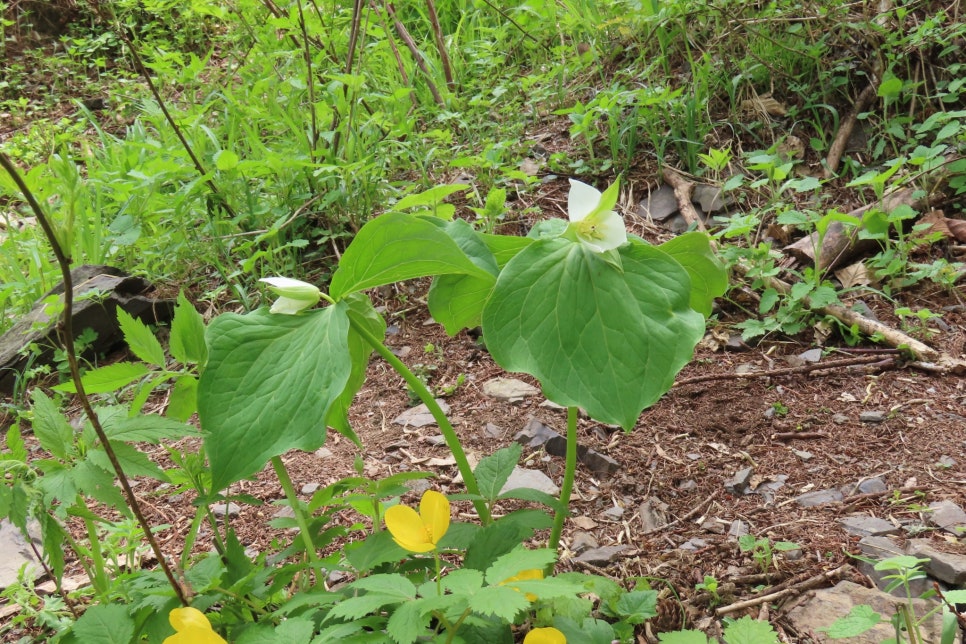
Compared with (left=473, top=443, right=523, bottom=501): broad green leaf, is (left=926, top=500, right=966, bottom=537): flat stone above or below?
below

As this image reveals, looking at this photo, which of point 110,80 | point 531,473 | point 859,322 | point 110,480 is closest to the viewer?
point 110,480

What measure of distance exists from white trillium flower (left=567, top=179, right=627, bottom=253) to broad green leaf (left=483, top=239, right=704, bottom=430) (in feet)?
0.11

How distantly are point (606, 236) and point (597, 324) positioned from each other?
0.46 feet

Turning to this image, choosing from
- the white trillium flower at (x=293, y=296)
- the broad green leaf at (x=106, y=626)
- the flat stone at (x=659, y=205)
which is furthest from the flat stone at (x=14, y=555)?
the flat stone at (x=659, y=205)

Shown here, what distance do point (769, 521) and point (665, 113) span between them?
2.11m

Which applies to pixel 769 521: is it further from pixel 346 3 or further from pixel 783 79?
pixel 346 3

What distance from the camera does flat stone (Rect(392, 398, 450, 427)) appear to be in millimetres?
2285

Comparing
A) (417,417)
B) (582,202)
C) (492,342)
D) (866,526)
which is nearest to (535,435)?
(417,417)

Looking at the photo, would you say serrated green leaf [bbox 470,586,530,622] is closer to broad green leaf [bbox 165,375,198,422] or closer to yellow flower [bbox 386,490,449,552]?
yellow flower [bbox 386,490,449,552]

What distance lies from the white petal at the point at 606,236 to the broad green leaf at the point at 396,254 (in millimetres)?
188

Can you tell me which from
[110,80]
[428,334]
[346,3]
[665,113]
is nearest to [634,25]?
[665,113]

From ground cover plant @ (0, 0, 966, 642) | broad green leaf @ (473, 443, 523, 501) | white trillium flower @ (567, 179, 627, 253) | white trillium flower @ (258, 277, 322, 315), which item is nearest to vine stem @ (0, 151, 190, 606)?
ground cover plant @ (0, 0, 966, 642)

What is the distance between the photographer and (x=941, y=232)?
2.53 meters

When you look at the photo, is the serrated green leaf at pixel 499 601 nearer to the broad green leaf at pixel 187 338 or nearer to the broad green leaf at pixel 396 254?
the broad green leaf at pixel 396 254
